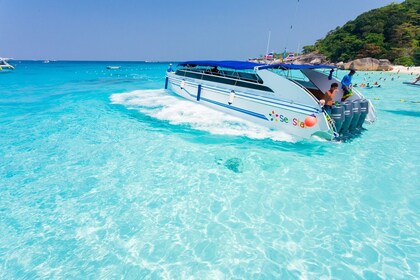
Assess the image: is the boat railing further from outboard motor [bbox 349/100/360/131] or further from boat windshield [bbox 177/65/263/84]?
outboard motor [bbox 349/100/360/131]

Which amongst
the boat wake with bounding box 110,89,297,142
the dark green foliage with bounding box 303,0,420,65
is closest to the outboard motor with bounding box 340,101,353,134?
the boat wake with bounding box 110,89,297,142

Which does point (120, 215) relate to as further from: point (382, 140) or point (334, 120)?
point (382, 140)

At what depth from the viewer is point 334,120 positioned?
26.1ft

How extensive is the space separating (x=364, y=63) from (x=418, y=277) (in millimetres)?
60814

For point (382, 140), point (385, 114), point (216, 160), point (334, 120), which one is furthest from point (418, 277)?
point (385, 114)

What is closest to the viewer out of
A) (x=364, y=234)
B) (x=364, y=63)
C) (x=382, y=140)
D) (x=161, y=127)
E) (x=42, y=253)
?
(x=42, y=253)

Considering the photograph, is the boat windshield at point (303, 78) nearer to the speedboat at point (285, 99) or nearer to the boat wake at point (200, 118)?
the speedboat at point (285, 99)

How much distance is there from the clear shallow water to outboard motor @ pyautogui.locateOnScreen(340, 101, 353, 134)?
585 mm

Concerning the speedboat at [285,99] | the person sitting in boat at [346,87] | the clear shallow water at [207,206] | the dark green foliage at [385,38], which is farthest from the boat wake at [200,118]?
the dark green foliage at [385,38]

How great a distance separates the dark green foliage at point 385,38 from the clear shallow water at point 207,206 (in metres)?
60.4

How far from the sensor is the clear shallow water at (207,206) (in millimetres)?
3643

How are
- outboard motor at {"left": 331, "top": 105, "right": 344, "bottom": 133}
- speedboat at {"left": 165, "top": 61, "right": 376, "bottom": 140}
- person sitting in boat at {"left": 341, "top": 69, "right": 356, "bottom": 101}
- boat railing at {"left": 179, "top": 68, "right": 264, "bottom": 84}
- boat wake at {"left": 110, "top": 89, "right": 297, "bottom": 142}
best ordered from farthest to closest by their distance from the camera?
boat railing at {"left": 179, "top": 68, "right": 264, "bottom": 84}
person sitting in boat at {"left": 341, "top": 69, "right": 356, "bottom": 101}
boat wake at {"left": 110, "top": 89, "right": 297, "bottom": 142}
speedboat at {"left": 165, "top": 61, "right": 376, "bottom": 140}
outboard motor at {"left": 331, "top": 105, "right": 344, "bottom": 133}

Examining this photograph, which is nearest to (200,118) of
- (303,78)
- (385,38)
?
(303,78)

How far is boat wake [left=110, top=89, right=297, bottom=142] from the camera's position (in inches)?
358
